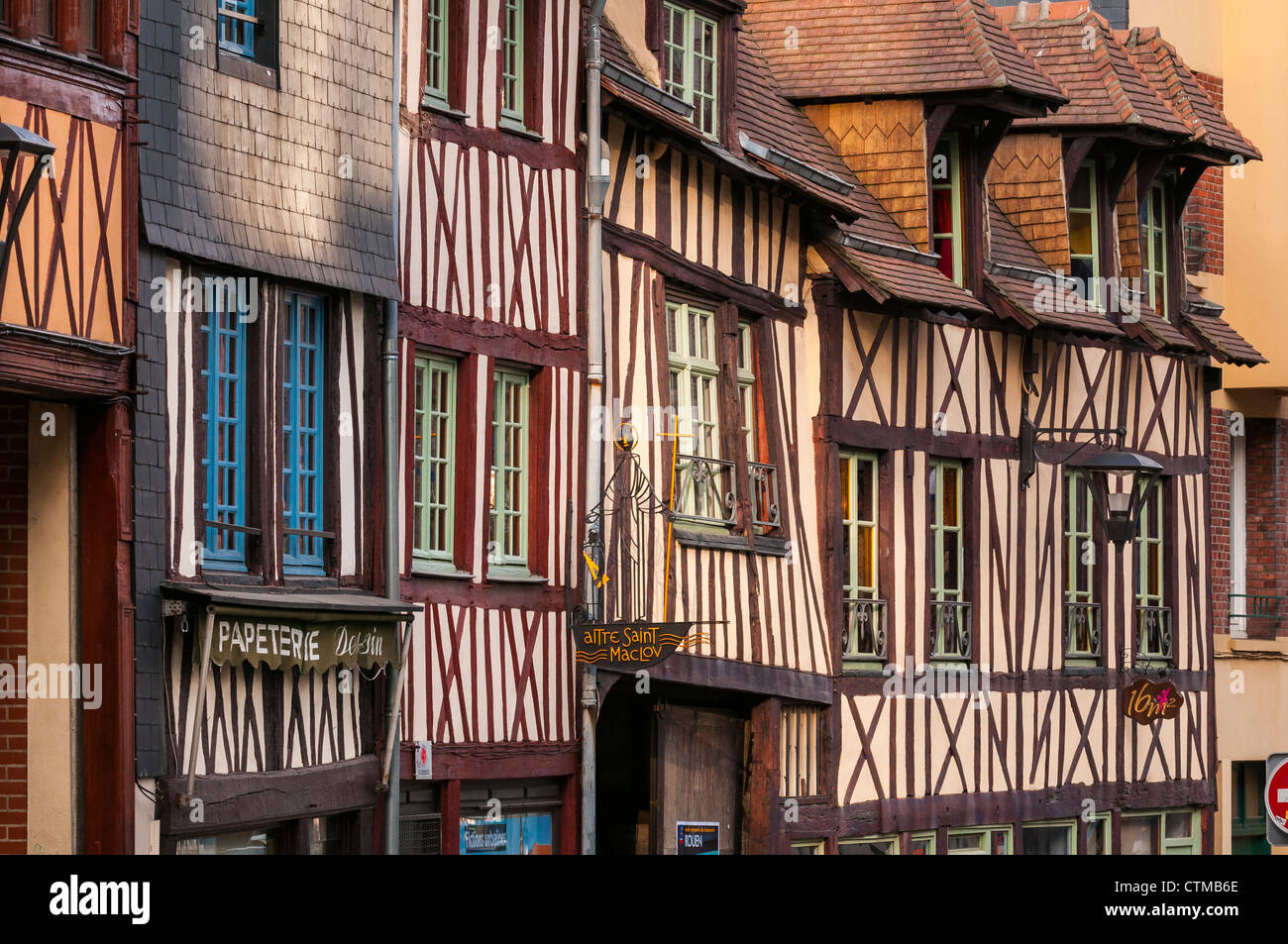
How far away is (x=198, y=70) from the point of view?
13.0 meters

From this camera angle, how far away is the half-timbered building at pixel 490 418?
1484cm

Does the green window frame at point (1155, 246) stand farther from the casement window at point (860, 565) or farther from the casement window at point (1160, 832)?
the casement window at point (860, 565)

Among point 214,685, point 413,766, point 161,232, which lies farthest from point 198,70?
point 413,766

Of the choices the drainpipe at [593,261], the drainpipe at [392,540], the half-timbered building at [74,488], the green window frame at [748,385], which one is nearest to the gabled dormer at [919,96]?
the green window frame at [748,385]

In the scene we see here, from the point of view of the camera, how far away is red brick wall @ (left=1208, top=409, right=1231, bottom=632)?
79.4 ft

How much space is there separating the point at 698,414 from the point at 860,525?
258 cm

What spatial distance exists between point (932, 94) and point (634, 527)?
19.2ft

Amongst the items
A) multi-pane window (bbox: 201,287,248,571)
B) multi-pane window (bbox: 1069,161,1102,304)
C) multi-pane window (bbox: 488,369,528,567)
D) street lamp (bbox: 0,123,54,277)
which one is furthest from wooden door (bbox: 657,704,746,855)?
street lamp (bbox: 0,123,54,277)

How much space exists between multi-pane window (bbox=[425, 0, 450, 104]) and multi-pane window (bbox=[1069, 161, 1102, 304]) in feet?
29.3

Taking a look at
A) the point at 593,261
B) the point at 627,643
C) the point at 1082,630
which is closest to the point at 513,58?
the point at 593,261

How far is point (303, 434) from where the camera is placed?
1388cm

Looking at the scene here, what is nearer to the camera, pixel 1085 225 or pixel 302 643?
pixel 302 643

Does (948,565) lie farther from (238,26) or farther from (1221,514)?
(238,26)
